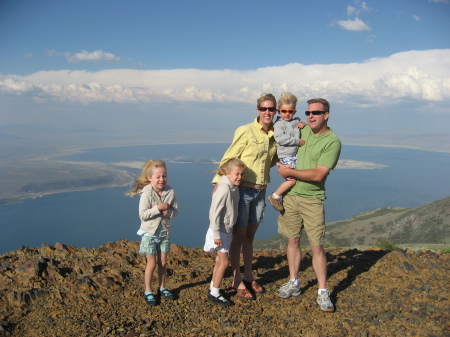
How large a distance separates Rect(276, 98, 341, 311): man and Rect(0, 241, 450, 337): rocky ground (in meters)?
0.47

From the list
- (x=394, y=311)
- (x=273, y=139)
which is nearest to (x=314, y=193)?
(x=273, y=139)

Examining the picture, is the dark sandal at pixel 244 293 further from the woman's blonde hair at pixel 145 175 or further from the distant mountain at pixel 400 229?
the distant mountain at pixel 400 229

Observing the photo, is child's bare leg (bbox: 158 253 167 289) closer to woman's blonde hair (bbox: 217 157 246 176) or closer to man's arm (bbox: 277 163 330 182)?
woman's blonde hair (bbox: 217 157 246 176)

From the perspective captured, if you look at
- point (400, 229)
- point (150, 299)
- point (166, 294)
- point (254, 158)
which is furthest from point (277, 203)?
point (400, 229)

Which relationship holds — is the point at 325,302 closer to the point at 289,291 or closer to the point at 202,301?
the point at 289,291

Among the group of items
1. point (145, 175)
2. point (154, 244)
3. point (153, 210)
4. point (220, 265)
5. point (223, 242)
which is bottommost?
point (220, 265)

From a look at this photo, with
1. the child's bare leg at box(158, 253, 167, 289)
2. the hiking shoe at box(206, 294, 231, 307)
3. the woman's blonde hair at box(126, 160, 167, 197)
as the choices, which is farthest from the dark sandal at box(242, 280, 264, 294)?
the woman's blonde hair at box(126, 160, 167, 197)

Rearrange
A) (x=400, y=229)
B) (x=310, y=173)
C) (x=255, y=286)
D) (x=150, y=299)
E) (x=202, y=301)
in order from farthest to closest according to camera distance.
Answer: (x=400, y=229) → (x=255, y=286) → (x=202, y=301) → (x=150, y=299) → (x=310, y=173)

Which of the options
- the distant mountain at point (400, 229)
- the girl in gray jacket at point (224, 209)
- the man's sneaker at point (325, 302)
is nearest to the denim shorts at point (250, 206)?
the girl in gray jacket at point (224, 209)

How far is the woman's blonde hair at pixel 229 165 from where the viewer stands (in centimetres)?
432

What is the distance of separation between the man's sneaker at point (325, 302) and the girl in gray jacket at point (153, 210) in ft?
7.28

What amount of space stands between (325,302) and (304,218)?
1.16 meters

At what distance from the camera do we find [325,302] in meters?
4.66

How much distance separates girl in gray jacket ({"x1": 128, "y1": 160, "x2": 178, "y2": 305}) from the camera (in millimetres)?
4574
